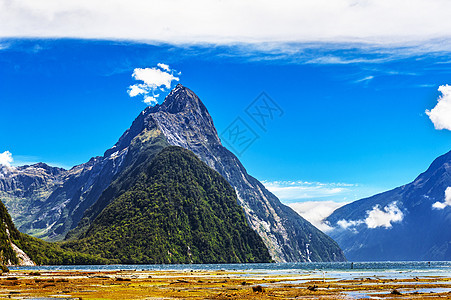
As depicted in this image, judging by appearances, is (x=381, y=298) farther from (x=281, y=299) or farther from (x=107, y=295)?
(x=107, y=295)

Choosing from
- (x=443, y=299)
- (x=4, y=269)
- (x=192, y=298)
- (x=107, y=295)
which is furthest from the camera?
(x=4, y=269)

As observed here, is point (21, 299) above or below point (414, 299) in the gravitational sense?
above

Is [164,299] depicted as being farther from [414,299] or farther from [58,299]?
[414,299]

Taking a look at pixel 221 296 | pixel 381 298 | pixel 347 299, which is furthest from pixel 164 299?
pixel 381 298

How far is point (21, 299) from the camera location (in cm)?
7469

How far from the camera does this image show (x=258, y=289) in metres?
91.1

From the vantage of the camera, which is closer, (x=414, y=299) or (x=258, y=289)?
(x=414, y=299)

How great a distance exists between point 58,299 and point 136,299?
501 inches

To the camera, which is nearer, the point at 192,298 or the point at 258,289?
the point at 192,298

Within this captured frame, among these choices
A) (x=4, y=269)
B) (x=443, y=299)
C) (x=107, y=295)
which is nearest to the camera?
(x=443, y=299)

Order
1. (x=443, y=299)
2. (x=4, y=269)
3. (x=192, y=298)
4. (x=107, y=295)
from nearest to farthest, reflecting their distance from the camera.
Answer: (x=443, y=299) < (x=192, y=298) < (x=107, y=295) < (x=4, y=269)

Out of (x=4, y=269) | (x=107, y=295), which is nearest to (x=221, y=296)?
(x=107, y=295)

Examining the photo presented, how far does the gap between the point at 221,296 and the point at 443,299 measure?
35177mm

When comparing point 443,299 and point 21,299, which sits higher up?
point 21,299
